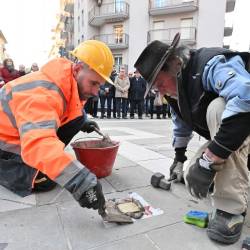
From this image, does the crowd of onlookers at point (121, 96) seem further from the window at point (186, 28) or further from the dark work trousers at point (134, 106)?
the window at point (186, 28)

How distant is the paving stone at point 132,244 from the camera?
1530 mm

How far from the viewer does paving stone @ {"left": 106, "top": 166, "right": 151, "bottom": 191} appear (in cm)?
244

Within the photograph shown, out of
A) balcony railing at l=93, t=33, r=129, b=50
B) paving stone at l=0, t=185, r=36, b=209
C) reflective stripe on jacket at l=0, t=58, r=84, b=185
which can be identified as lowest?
paving stone at l=0, t=185, r=36, b=209

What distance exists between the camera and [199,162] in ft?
5.10

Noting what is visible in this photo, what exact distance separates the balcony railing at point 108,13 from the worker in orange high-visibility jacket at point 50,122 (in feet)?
65.7

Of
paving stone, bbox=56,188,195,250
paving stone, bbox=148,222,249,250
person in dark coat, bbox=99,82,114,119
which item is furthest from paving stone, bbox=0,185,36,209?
person in dark coat, bbox=99,82,114,119

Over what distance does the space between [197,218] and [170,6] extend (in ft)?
63.8

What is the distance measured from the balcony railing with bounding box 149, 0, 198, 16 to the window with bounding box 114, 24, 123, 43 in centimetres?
267

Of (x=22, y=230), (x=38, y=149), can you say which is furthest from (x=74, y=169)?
(x=22, y=230)

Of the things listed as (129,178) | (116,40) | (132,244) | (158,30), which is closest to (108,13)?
(116,40)

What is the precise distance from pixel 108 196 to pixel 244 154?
41.1 inches

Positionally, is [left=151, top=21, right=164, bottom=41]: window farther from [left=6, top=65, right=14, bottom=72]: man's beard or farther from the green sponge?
the green sponge

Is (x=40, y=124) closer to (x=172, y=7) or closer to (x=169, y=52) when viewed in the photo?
(x=169, y=52)

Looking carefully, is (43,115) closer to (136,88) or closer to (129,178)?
(129,178)
